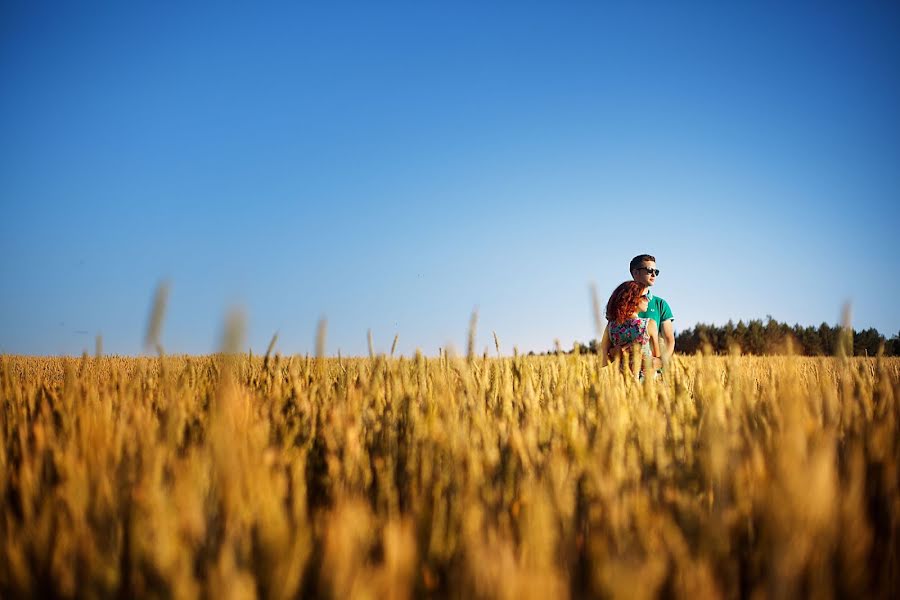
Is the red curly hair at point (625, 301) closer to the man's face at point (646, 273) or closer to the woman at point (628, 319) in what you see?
the woman at point (628, 319)

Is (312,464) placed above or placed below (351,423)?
below

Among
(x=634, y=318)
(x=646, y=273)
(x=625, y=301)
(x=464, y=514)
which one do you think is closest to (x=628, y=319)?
(x=634, y=318)

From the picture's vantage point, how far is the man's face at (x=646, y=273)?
5.62 metres

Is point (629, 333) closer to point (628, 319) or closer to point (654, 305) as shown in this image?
point (628, 319)

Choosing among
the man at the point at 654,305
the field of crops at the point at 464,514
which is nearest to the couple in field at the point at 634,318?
the man at the point at 654,305

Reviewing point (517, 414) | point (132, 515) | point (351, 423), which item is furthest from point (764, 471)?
point (132, 515)

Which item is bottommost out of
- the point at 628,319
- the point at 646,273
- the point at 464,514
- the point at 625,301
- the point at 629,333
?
the point at 464,514

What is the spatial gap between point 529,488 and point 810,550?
56cm

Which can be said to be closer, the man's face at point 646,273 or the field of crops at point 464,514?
the field of crops at point 464,514

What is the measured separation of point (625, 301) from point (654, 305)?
0.96 meters

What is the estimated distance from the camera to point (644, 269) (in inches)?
223

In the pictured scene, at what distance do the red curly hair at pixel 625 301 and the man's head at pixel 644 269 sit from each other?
1.09 ft

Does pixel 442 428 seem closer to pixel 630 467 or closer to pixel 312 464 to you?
pixel 312 464

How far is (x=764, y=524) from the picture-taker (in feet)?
3.75
